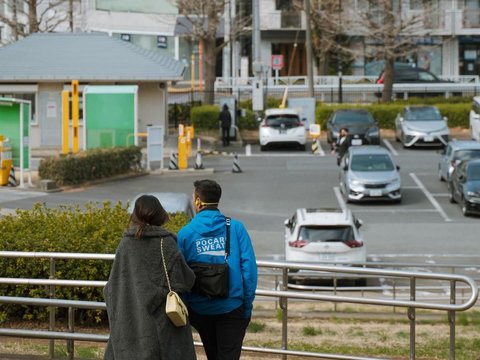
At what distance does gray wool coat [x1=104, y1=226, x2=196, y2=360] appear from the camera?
20.7ft

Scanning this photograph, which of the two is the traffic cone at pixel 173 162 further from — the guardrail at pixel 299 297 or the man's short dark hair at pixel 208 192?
the man's short dark hair at pixel 208 192

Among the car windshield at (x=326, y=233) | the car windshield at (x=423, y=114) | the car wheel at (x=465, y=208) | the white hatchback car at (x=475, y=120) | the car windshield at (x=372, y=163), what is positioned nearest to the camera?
the car windshield at (x=326, y=233)

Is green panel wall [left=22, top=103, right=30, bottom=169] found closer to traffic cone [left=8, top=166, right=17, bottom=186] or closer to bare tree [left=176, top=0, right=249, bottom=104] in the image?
traffic cone [left=8, top=166, right=17, bottom=186]

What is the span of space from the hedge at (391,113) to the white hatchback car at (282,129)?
14.5ft

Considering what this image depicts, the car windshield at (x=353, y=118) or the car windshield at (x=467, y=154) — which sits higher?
the car windshield at (x=353, y=118)

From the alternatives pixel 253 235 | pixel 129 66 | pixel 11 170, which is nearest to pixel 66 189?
pixel 11 170

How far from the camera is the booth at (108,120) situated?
35969mm

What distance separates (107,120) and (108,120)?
48 mm

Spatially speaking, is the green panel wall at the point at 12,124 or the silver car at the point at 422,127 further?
the silver car at the point at 422,127

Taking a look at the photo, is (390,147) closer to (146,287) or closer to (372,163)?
(372,163)

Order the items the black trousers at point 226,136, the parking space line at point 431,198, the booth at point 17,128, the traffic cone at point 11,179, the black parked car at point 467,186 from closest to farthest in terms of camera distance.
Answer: the black parked car at point 467,186 → the parking space line at point 431,198 → the booth at point 17,128 → the traffic cone at point 11,179 → the black trousers at point 226,136

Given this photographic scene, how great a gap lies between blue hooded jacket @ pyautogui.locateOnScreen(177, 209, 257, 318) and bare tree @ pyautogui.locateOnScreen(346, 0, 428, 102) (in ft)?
138

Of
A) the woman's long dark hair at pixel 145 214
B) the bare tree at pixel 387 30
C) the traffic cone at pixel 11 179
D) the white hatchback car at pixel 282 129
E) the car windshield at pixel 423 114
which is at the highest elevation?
the bare tree at pixel 387 30

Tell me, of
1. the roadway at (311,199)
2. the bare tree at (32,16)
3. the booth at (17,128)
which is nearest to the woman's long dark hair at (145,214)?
the roadway at (311,199)
